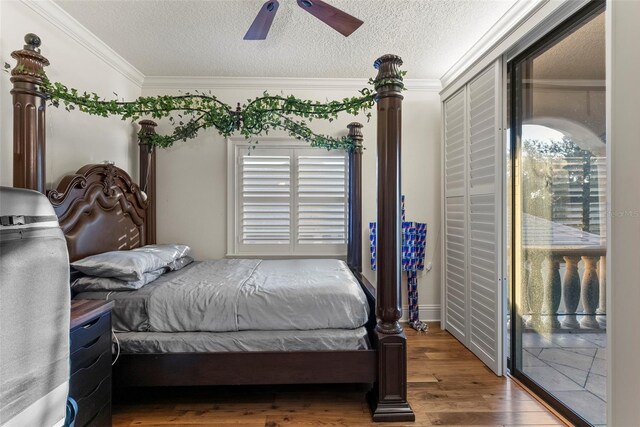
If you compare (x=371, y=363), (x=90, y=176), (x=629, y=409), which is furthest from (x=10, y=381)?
(x=90, y=176)

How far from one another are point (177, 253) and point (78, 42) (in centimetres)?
189

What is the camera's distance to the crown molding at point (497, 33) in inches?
83.1

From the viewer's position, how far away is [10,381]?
678 millimetres

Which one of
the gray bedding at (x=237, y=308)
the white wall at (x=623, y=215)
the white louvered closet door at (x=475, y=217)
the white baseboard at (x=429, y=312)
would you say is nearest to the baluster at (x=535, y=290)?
the white louvered closet door at (x=475, y=217)

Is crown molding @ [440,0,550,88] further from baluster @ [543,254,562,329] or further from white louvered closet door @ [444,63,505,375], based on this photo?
baluster @ [543,254,562,329]

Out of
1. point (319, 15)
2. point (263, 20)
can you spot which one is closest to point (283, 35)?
point (263, 20)

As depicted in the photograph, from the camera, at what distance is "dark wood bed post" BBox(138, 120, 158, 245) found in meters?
3.20

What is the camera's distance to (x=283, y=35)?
2641mm

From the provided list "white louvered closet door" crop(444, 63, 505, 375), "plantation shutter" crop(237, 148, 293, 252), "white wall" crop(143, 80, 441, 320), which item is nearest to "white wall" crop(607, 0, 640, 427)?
"white louvered closet door" crop(444, 63, 505, 375)

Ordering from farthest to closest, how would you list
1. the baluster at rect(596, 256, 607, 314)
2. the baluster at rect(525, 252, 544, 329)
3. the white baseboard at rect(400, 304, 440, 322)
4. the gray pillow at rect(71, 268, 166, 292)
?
1. the white baseboard at rect(400, 304, 440, 322)
2. the baluster at rect(525, 252, 544, 329)
3. the gray pillow at rect(71, 268, 166, 292)
4. the baluster at rect(596, 256, 607, 314)

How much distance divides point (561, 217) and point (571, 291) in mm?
457

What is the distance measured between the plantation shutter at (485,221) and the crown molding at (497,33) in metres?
0.22

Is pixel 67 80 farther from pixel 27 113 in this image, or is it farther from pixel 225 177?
pixel 225 177

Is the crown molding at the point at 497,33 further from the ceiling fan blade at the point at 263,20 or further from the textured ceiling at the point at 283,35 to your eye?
the ceiling fan blade at the point at 263,20
